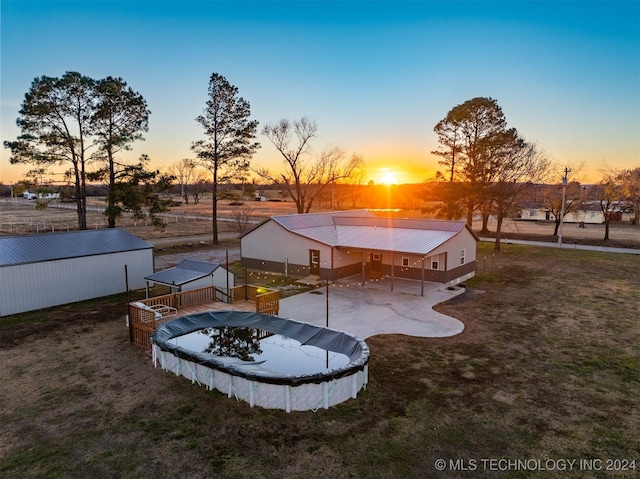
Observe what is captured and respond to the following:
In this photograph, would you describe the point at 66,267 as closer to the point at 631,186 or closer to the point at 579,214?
the point at 631,186

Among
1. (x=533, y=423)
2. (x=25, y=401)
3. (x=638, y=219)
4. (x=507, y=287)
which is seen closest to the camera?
(x=533, y=423)

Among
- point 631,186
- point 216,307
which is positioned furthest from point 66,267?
point 631,186

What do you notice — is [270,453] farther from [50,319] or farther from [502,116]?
[502,116]

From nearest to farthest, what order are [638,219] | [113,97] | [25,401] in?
[25,401]
[113,97]
[638,219]

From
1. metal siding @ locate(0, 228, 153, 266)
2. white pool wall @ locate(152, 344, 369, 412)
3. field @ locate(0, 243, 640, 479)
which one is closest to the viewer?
field @ locate(0, 243, 640, 479)

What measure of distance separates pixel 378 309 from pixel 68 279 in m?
15.5

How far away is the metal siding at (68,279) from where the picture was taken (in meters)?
17.8

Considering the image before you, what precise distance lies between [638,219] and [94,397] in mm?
72193

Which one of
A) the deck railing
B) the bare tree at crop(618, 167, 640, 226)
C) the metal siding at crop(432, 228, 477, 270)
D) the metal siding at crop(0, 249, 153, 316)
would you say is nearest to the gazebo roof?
the deck railing

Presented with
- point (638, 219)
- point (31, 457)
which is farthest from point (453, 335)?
point (638, 219)

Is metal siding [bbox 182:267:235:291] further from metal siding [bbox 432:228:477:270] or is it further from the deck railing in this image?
metal siding [bbox 432:228:477:270]

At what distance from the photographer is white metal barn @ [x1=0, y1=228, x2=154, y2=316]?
17.8 m

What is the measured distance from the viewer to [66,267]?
19.5m

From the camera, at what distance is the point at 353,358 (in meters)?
12.0
